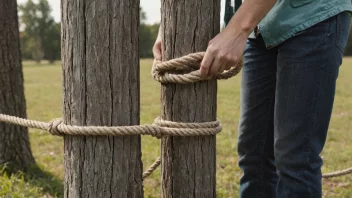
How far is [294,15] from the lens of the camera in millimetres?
1651

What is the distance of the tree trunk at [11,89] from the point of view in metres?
3.52

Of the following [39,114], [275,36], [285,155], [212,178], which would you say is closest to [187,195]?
[212,178]

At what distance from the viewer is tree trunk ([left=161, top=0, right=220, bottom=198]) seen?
1631 mm

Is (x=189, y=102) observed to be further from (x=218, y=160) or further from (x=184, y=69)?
(x=218, y=160)

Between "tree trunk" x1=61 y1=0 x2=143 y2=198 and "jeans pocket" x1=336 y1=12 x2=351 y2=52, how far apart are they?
73 centimetres

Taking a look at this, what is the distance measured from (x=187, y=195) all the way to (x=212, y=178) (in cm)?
12

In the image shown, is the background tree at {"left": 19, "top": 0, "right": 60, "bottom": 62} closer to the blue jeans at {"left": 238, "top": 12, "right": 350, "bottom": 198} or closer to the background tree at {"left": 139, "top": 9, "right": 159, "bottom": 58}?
the background tree at {"left": 139, "top": 9, "right": 159, "bottom": 58}

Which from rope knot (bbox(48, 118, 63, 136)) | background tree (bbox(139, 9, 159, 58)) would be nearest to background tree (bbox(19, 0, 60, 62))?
background tree (bbox(139, 9, 159, 58))

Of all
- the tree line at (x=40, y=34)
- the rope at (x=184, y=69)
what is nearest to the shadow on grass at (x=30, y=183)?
the rope at (x=184, y=69)

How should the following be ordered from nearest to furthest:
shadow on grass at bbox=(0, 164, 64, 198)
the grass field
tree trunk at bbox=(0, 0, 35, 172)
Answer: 1. shadow on grass at bbox=(0, 164, 64, 198)
2. the grass field
3. tree trunk at bbox=(0, 0, 35, 172)

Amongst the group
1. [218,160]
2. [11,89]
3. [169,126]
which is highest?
[169,126]

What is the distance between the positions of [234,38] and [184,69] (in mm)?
218

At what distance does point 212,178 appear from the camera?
1.74 metres

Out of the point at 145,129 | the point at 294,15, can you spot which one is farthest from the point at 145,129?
the point at 294,15
